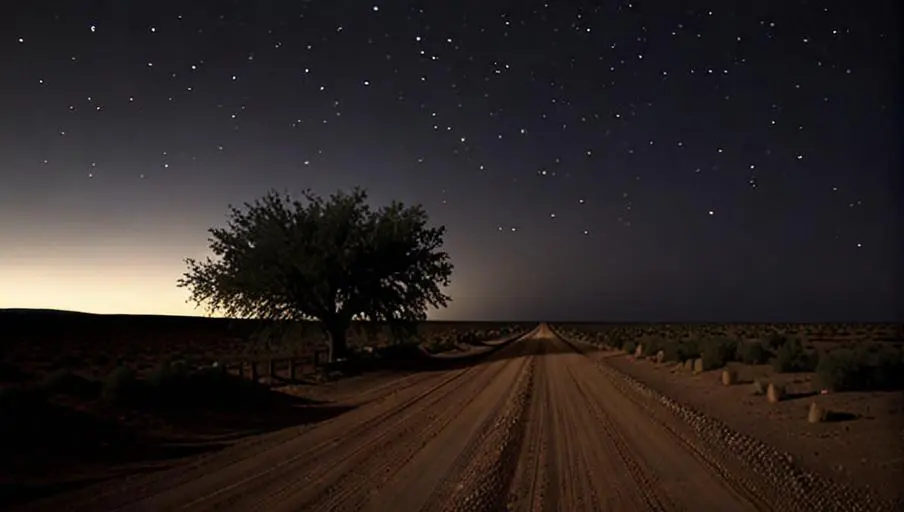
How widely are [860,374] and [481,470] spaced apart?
13.5 metres

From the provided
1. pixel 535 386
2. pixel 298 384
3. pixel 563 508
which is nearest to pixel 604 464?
pixel 563 508

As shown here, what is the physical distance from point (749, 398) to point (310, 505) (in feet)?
48.7

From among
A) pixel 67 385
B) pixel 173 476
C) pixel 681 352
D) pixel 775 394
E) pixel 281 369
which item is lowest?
pixel 173 476

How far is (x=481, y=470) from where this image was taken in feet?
33.1

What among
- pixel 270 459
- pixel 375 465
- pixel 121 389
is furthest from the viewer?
pixel 121 389

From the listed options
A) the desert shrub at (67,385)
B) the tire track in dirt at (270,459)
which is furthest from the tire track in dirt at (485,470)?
the desert shrub at (67,385)

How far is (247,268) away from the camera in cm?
3469

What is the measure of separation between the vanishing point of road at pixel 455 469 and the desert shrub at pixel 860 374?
18.2 feet

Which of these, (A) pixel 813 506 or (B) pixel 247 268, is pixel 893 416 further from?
(B) pixel 247 268

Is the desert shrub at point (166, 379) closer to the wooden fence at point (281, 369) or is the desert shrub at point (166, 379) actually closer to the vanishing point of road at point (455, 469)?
the wooden fence at point (281, 369)

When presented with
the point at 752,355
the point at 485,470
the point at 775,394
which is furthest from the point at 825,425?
the point at 752,355

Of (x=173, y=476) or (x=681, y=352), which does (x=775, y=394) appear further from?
(x=681, y=352)

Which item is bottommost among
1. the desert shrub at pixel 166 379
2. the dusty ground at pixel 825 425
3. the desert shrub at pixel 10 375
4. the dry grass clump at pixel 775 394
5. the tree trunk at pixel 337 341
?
the dusty ground at pixel 825 425

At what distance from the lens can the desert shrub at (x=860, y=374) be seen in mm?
17781
